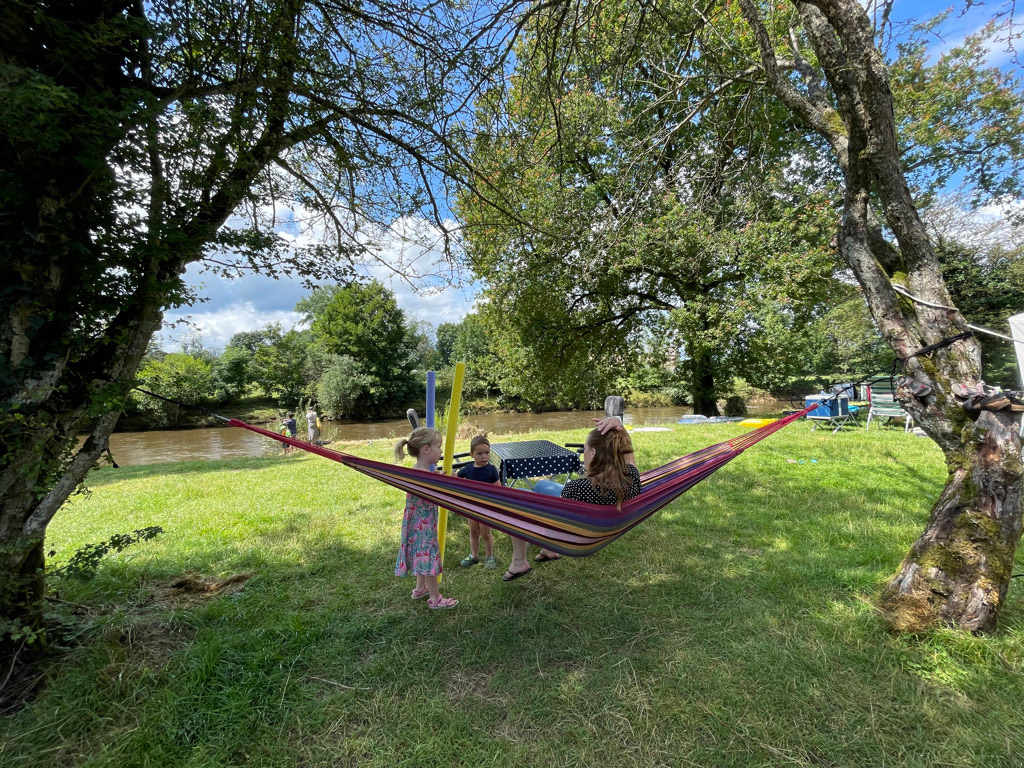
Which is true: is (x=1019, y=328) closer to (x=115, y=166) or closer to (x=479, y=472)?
(x=479, y=472)

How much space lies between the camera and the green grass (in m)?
1.31

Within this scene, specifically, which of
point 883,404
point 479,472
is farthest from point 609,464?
point 883,404

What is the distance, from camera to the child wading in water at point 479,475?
2535mm

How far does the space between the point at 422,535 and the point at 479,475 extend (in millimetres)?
547

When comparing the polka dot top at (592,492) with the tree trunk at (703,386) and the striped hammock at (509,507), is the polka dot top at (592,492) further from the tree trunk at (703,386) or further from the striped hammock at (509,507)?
the tree trunk at (703,386)

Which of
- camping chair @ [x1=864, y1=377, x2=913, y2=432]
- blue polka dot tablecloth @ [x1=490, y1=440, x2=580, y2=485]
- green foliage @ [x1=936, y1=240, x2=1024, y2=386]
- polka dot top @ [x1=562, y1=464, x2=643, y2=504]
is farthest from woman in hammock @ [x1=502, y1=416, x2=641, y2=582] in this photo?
green foliage @ [x1=936, y1=240, x2=1024, y2=386]

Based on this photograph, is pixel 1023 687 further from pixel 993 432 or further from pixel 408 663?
pixel 408 663

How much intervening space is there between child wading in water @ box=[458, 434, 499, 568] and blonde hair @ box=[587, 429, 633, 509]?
0.67 metres

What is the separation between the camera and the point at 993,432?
1.75m

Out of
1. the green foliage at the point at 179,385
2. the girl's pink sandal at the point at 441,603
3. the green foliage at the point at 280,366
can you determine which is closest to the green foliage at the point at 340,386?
the green foliage at the point at 280,366

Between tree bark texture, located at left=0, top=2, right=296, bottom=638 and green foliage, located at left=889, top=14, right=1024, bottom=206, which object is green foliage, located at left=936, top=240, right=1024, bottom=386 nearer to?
green foliage, located at left=889, top=14, right=1024, bottom=206

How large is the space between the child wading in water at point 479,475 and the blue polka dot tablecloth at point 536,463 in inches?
14.8

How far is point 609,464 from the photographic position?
2.12 meters

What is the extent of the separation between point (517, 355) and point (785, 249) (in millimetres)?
5732
